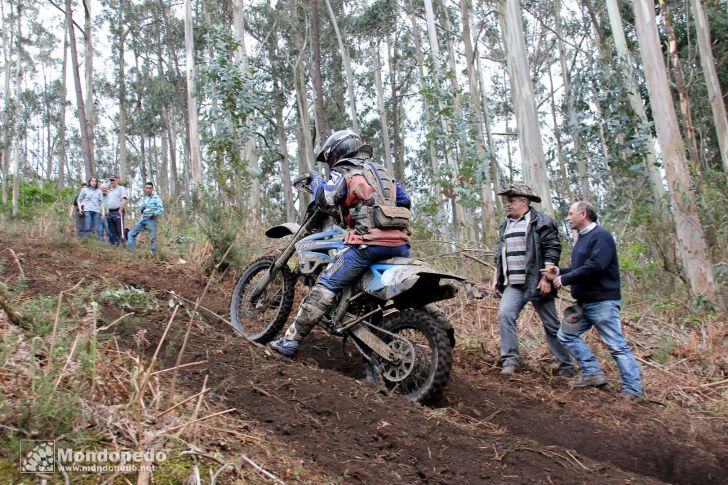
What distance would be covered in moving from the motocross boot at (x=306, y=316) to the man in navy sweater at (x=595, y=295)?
7.21ft

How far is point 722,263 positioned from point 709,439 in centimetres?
389

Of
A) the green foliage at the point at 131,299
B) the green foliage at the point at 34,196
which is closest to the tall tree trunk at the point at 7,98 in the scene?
the green foliage at the point at 34,196

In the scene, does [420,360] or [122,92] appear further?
[122,92]

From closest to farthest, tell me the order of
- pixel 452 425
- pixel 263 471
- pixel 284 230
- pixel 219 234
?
pixel 263 471
pixel 452 425
pixel 284 230
pixel 219 234

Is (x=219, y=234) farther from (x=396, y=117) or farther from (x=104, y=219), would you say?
(x=396, y=117)

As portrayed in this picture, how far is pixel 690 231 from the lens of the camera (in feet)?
27.2

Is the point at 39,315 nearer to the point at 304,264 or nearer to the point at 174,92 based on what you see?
the point at 304,264

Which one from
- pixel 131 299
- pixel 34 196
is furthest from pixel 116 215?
pixel 34 196

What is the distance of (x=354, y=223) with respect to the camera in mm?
5512

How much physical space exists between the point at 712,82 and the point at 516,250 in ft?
43.5

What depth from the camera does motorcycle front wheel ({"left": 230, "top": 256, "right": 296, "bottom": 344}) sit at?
6.12 metres

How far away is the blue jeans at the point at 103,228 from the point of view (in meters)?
14.0

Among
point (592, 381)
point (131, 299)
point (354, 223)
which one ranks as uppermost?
point (354, 223)

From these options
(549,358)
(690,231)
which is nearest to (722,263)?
(690,231)
